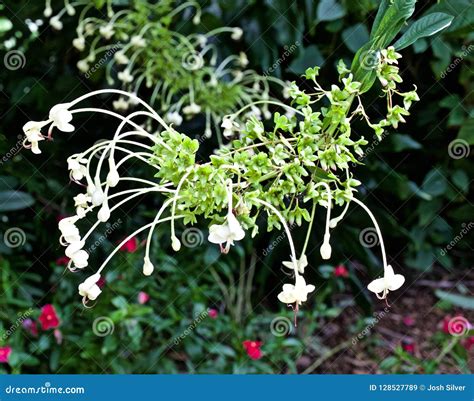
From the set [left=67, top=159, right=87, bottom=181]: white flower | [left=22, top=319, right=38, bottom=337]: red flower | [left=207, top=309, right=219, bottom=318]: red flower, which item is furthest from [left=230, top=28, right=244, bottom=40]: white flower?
[left=67, top=159, right=87, bottom=181]: white flower

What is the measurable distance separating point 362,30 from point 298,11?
15 cm

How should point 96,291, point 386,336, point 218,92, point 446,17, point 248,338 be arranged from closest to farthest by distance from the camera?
point 96,291 < point 446,17 < point 218,92 < point 248,338 < point 386,336

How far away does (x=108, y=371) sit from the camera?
59.6 inches

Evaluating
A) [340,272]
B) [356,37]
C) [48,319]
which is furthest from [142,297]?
[356,37]

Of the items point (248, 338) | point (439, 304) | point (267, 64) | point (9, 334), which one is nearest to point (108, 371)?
point (9, 334)

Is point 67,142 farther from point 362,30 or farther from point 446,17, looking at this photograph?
point 446,17

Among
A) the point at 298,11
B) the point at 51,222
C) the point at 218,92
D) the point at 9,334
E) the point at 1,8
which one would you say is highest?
the point at 298,11
